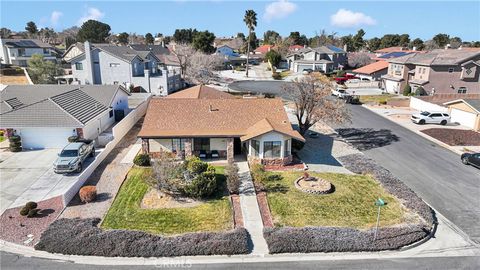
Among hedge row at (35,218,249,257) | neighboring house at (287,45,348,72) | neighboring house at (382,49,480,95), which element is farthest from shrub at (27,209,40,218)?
neighboring house at (287,45,348,72)

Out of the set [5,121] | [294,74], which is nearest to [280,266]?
[5,121]

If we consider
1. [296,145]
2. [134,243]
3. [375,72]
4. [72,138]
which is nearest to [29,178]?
[72,138]

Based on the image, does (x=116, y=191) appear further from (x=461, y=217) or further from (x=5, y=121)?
(x=461, y=217)

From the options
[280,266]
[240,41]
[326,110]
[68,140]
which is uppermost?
[240,41]

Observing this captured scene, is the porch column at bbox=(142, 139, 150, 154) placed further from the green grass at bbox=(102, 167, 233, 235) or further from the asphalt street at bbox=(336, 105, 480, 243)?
the asphalt street at bbox=(336, 105, 480, 243)

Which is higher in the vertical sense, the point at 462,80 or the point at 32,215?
the point at 462,80

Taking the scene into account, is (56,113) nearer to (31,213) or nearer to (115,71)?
(31,213)

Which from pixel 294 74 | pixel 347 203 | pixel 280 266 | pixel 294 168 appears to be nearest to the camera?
pixel 280 266

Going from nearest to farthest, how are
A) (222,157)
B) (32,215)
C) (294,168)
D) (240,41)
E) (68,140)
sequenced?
(32,215) < (294,168) < (222,157) < (68,140) < (240,41)
